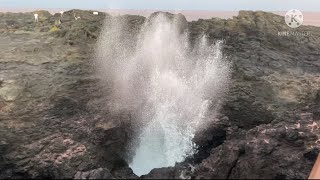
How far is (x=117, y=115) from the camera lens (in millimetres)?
20469

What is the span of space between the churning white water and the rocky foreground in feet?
2.64

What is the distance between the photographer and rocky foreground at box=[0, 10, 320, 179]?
55.2ft

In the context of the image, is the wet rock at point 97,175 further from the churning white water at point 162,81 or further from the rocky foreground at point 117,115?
the churning white water at point 162,81

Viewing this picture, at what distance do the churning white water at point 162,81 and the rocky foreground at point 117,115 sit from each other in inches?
31.7

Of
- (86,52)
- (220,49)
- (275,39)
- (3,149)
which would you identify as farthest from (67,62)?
(275,39)

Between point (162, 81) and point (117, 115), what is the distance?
471 cm

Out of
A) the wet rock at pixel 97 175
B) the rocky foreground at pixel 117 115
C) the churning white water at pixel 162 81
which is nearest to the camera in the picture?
the wet rock at pixel 97 175

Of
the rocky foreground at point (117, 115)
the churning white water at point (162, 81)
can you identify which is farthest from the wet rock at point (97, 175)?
the churning white water at point (162, 81)

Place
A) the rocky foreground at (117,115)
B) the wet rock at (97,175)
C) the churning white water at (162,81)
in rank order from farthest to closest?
1. the churning white water at (162,81)
2. the rocky foreground at (117,115)
3. the wet rock at (97,175)

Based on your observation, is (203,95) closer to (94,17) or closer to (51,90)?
(51,90)

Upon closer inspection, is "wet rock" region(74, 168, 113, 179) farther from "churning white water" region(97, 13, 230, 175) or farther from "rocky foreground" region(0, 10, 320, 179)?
"churning white water" region(97, 13, 230, 175)

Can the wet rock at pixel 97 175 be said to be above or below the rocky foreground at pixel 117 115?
below

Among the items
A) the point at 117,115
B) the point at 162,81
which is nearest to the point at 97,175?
the point at 117,115

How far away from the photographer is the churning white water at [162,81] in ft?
69.7
